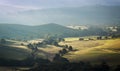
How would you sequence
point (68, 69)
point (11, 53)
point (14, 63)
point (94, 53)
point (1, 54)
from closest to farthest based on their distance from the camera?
point (68, 69)
point (14, 63)
point (1, 54)
point (11, 53)
point (94, 53)

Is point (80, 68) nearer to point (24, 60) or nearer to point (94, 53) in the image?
point (24, 60)

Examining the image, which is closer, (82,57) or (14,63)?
(14,63)

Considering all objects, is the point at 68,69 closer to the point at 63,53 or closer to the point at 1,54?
the point at 1,54

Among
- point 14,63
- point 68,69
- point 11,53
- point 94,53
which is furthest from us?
point 94,53

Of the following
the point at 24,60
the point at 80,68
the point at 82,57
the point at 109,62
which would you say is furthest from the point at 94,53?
the point at 80,68

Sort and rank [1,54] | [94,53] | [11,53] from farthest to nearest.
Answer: [94,53], [11,53], [1,54]

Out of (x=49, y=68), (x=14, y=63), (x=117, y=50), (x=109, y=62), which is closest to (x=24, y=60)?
(x=14, y=63)

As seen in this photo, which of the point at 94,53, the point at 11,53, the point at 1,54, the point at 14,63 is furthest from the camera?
the point at 94,53
